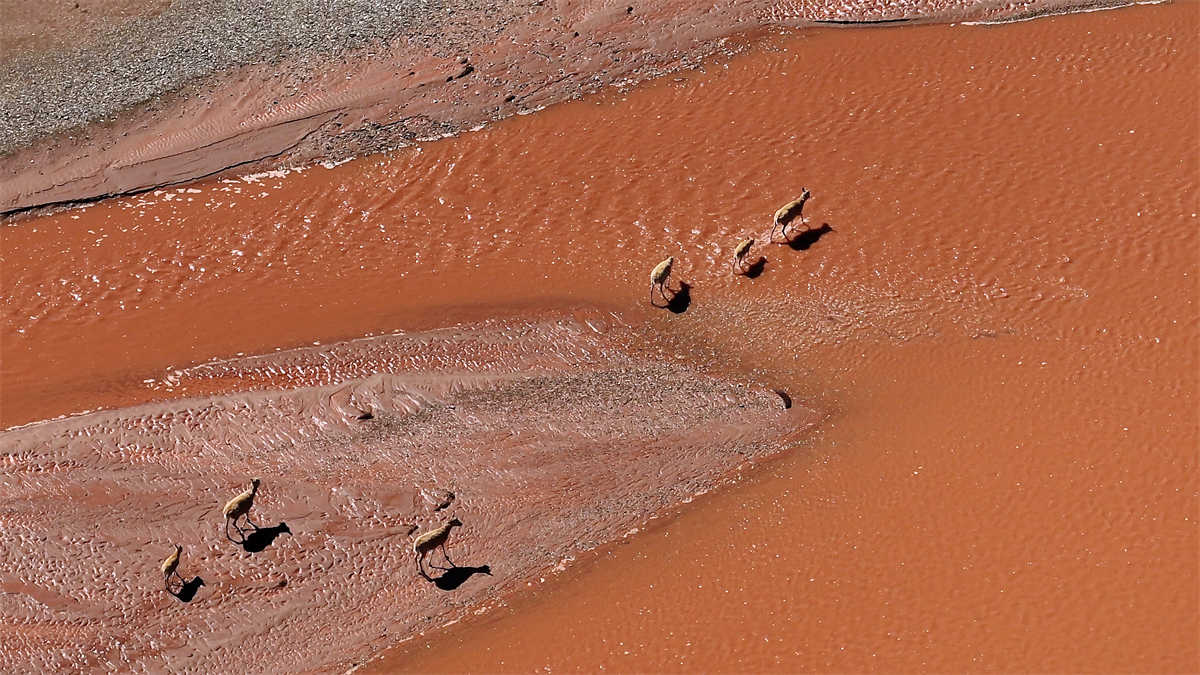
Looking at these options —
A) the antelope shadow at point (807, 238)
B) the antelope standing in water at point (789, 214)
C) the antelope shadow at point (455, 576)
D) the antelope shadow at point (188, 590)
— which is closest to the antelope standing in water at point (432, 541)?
the antelope shadow at point (455, 576)

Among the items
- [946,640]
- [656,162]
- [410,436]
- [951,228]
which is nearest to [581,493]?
[410,436]

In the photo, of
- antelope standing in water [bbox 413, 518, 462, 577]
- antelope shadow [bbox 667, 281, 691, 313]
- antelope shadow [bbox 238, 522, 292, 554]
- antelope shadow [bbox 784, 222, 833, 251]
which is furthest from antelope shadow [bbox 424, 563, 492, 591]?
antelope shadow [bbox 784, 222, 833, 251]

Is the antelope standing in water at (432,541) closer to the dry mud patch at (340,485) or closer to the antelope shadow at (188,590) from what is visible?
the dry mud patch at (340,485)

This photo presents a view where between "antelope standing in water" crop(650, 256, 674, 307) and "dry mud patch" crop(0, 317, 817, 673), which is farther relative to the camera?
"antelope standing in water" crop(650, 256, 674, 307)

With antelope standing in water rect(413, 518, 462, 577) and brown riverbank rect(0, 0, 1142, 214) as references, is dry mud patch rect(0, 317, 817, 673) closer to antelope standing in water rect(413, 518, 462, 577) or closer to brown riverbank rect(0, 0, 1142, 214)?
antelope standing in water rect(413, 518, 462, 577)

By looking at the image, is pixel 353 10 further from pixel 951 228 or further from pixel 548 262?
pixel 951 228

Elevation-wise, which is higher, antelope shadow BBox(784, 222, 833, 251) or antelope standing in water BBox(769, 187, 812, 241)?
antelope standing in water BBox(769, 187, 812, 241)
